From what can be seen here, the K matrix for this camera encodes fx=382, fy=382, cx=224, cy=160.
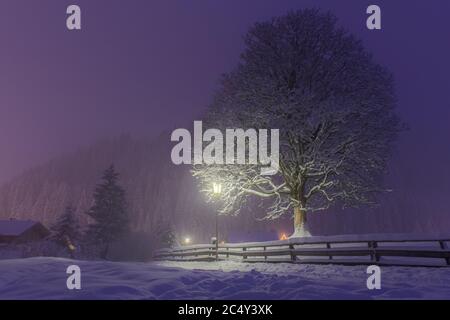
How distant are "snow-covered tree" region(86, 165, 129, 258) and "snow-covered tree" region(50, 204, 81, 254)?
2.04 metres

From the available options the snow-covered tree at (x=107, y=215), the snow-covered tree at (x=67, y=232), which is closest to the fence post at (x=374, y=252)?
the snow-covered tree at (x=107, y=215)

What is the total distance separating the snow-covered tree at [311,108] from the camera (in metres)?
20.5

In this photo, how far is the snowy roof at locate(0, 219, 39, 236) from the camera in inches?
2192

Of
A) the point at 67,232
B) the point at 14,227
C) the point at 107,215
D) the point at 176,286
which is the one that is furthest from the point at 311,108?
the point at 14,227

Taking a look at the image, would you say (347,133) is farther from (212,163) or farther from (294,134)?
(212,163)

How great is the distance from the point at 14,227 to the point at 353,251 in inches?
2186

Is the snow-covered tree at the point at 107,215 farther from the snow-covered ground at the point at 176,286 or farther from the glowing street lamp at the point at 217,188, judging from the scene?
the snow-covered ground at the point at 176,286

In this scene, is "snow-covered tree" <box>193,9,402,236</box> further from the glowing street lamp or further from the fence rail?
the fence rail

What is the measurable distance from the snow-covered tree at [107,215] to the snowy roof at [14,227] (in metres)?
12.2

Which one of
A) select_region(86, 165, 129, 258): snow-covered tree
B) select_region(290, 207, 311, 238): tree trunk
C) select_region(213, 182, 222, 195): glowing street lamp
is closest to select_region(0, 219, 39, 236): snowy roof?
select_region(86, 165, 129, 258): snow-covered tree

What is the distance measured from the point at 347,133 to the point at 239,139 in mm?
5824

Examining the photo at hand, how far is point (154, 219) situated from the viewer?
123938 mm
